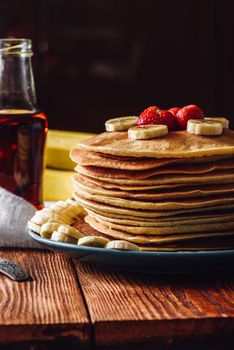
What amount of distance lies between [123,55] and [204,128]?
3.59 m

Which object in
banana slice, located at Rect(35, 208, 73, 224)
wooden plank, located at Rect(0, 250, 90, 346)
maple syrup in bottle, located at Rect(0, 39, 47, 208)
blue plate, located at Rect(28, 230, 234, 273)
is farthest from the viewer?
maple syrup in bottle, located at Rect(0, 39, 47, 208)

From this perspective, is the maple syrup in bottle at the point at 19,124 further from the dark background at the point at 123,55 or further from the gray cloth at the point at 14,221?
the dark background at the point at 123,55

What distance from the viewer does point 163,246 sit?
1.28m

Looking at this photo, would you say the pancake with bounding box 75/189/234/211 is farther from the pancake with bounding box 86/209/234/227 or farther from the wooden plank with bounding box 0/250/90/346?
the wooden plank with bounding box 0/250/90/346

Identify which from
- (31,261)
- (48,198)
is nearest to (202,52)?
(48,198)

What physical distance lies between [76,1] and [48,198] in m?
3.03

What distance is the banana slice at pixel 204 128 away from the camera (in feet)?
4.42

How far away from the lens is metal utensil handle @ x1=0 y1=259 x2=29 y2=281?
4.19 ft

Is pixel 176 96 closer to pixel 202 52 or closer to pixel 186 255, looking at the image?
pixel 202 52

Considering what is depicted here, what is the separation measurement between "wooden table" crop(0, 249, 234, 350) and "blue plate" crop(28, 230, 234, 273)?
25 mm

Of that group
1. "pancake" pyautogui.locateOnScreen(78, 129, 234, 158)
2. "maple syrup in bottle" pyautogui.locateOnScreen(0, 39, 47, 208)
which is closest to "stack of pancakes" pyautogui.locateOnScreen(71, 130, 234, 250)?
"pancake" pyautogui.locateOnScreen(78, 129, 234, 158)

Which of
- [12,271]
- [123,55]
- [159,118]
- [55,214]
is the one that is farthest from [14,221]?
[123,55]

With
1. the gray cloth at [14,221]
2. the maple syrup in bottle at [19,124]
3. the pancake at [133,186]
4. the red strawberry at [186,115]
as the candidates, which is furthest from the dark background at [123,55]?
the pancake at [133,186]

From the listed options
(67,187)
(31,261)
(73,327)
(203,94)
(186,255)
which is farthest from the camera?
(203,94)
